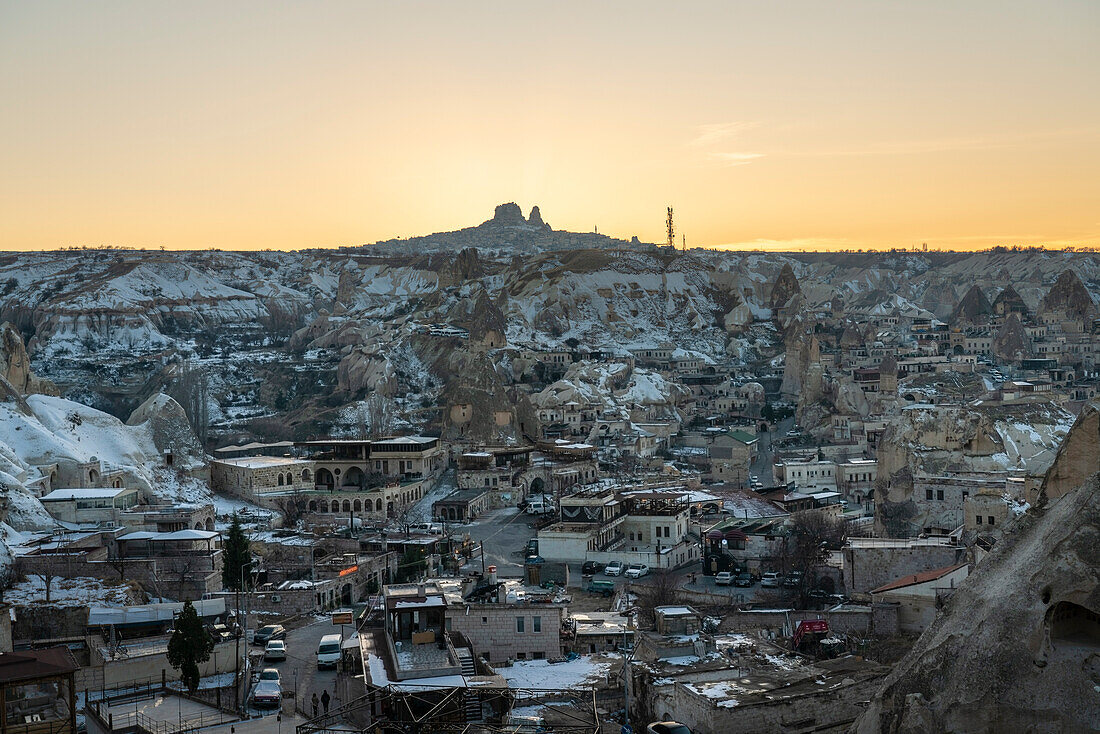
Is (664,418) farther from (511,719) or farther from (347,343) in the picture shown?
(511,719)

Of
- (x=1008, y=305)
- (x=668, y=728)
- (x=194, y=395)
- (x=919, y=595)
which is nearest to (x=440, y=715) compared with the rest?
(x=668, y=728)

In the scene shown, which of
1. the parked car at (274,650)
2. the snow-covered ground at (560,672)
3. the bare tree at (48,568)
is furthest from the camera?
the bare tree at (48,568)

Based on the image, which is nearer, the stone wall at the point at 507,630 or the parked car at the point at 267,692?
the parked car at the point at 267,692

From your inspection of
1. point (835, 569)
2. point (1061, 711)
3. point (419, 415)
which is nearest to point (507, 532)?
point (835, 569)

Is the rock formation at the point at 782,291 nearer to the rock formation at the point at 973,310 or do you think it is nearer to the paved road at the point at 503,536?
the rock formation at the point at 973,310

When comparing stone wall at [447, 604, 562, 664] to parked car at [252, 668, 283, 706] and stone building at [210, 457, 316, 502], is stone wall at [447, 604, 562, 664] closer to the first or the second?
parked car at [252, 668, 283, 706]

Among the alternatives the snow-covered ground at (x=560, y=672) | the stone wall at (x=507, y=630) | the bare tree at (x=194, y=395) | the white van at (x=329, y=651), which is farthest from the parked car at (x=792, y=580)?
the bare tree at (x=194, y=395)

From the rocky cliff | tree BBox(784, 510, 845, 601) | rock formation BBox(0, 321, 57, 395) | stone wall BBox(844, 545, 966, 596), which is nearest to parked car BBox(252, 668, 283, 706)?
tree BBox(784, 510, 845, 601)

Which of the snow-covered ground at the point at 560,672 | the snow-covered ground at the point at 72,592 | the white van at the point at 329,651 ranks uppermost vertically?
the snow-covered ground at the point at 72,592
